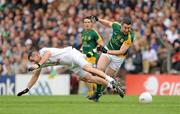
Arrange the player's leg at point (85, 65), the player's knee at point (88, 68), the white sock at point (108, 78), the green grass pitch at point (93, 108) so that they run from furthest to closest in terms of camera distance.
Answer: the player's knee at point (88, 68)
the player's leg at point (85, 65)
the white sock at point (108, 78)
the green grass pitch at point (93, 108)

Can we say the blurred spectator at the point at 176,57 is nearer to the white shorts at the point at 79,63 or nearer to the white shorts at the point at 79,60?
the white shorts at the point at 79,63

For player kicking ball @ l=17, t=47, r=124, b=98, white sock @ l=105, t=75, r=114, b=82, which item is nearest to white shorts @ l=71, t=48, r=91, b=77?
player kicking ball @ l=17, t=47, r=124, b=98

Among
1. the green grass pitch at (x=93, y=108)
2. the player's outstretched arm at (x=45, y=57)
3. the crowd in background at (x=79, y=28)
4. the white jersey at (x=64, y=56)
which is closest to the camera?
the green grass pitch at (x=93, y=108)

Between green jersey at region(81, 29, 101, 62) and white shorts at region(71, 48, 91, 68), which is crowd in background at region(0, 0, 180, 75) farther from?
white shorts at region(71, 48, 91, 68)

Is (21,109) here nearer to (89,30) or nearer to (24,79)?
(89,30)

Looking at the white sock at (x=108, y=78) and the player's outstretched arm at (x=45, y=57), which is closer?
the white sock at (x=108, y=78)

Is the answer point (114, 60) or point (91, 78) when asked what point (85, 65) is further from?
point (114, 60)

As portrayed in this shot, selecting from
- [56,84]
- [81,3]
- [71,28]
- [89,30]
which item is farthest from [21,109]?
[81,3]

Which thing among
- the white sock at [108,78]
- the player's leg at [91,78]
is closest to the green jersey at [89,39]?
the player's leg at [91,78]

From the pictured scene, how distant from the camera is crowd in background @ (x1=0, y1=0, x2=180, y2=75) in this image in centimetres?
2739

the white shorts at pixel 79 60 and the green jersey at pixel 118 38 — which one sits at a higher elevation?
the green jersey at pixel 118 38

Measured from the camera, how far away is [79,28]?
96.0 feet

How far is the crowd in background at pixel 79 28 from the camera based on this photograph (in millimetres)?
27391

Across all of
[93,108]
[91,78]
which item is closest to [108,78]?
[91,78]
